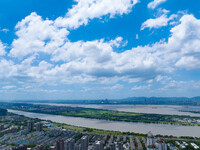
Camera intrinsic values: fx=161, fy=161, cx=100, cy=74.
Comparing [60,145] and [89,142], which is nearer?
[60,145]

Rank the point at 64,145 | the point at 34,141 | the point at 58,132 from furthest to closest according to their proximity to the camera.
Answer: the point at 58,132
the point at 34,141
the point at 64,145

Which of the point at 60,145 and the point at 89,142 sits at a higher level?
the point at 60,145

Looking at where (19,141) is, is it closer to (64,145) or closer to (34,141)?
(34,141)

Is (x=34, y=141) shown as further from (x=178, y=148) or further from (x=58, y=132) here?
(x=178, y=148)

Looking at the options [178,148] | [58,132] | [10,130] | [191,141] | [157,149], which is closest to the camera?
[157,149]

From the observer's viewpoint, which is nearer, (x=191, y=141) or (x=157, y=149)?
(x=157, y=149)

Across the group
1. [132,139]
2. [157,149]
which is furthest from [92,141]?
[157,149]

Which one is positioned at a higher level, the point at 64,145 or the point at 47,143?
the point at 64,145

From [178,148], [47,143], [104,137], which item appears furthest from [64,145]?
[178,148]

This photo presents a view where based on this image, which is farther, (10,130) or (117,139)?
(10,130)
